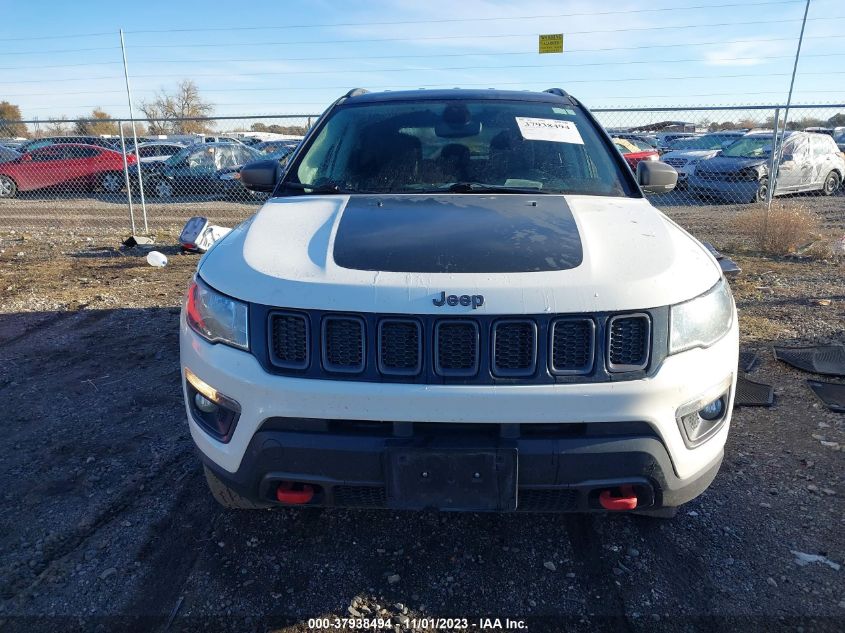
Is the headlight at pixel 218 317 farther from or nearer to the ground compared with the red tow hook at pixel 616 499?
farther from the ground

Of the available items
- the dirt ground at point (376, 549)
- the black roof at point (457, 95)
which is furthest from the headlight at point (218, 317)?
the black roof at point (457, 95)

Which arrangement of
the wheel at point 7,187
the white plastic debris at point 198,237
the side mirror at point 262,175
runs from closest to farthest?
the side mirror at point 262,175
the white plastic debris at point 198,237
the wheel at point 7,187

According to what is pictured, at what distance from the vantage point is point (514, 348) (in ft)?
6.86

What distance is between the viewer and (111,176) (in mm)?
17469

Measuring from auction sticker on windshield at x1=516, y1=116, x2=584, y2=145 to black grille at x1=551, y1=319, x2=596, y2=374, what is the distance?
1.73 meters

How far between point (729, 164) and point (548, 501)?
1388 cm

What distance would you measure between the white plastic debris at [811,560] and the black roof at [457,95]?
8.89 ft

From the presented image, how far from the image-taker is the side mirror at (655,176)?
3709 millimetres

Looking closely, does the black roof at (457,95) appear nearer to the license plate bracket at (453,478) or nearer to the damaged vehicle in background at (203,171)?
the license plate bracket at (453,478)

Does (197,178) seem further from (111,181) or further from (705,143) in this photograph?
(705,143)

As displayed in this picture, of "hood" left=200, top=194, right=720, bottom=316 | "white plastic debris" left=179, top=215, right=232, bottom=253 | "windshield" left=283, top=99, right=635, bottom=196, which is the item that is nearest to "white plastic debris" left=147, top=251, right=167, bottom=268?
"white plastic debris" left=179, top=215, right=232, bottom=253

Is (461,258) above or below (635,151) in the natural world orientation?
above

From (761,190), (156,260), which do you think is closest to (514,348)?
(156,260)

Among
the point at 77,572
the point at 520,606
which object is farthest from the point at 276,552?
the point at 520,606
